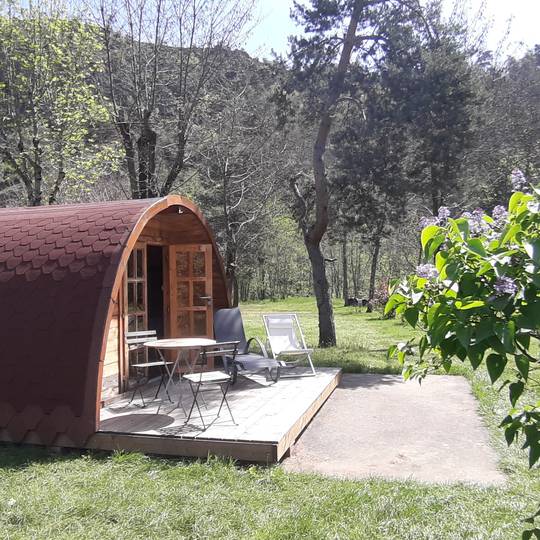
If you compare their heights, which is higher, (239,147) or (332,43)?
(332,43)

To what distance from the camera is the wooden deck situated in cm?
500

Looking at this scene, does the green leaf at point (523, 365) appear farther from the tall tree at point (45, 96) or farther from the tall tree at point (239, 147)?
the tall tree at point (45, 96)

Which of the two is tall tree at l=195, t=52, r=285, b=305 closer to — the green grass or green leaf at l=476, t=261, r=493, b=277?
the green grass

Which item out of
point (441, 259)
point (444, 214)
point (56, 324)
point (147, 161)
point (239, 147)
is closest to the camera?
point (441, 259)

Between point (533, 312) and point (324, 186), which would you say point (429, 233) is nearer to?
point (533, 312)

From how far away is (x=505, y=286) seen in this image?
132 centimetres

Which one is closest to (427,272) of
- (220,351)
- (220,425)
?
(220,425)

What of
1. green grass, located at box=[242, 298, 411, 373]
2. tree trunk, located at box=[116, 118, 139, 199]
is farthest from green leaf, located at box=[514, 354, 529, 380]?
tree trunk, located at box=[116, 118, 139, 199]

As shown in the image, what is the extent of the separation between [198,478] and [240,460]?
1.99 feet

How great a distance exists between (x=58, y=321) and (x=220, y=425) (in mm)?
1854

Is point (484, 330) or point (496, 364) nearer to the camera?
point (484, 330)

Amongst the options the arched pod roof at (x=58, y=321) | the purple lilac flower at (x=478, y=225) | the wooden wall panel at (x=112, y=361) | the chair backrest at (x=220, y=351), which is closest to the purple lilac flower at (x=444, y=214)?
the purple lilac flower at (x=478, y=225)

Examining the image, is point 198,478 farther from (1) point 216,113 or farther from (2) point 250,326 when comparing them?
(2) point 250,326

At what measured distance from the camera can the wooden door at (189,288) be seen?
8.57 meters
